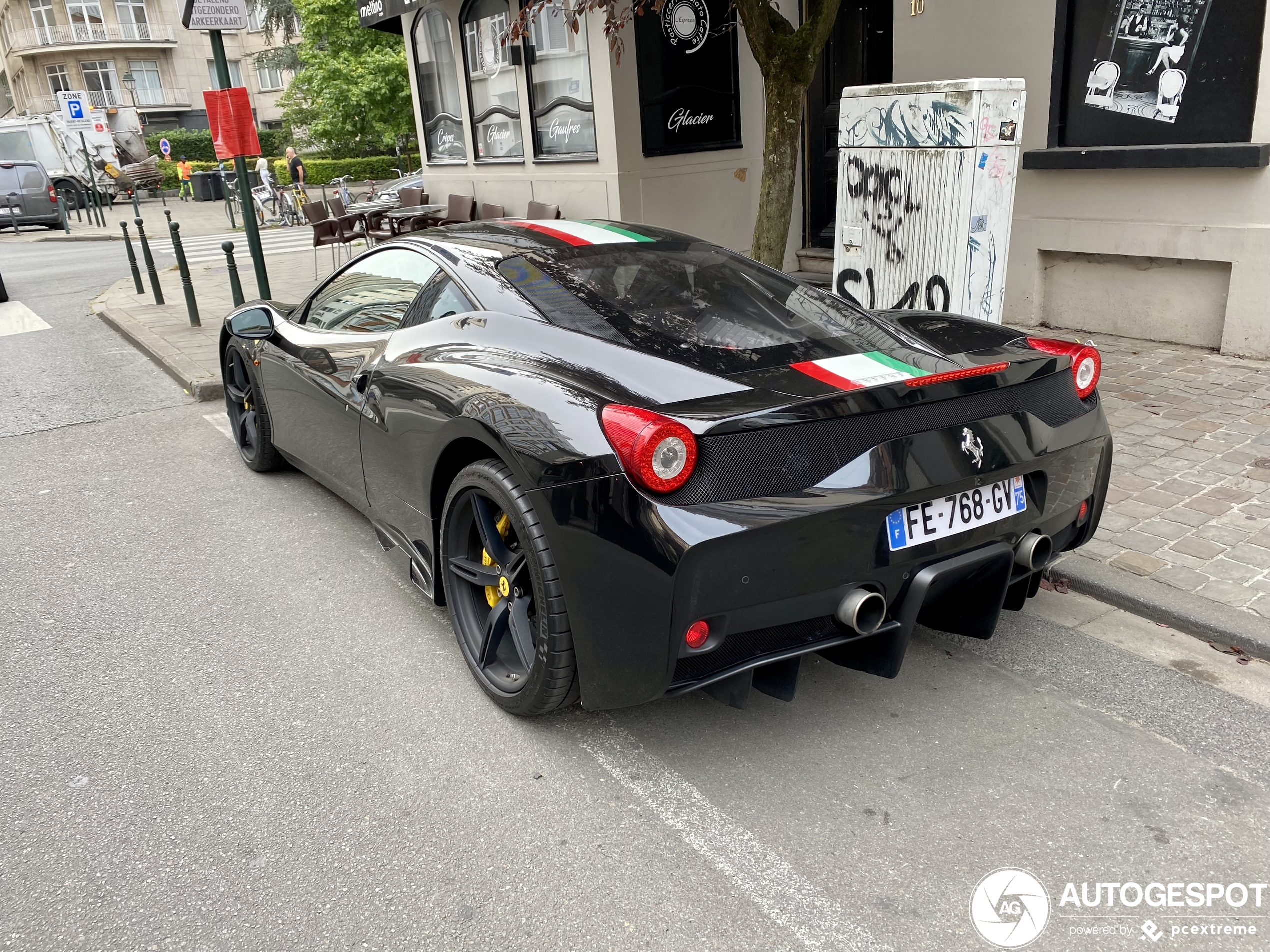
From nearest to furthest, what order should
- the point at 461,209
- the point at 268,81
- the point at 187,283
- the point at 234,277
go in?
the point at 234,277, the point at 187,283, the point at 461,209, the point at 268,81

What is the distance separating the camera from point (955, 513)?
2818 millimetres

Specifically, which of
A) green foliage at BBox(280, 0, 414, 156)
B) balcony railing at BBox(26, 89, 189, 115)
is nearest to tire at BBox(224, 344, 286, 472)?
green foliage at BBox(280, 0, 414, 156)

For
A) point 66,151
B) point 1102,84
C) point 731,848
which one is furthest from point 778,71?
point 66,151

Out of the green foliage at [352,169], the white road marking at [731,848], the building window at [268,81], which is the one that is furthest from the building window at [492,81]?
the building window at [268,81]

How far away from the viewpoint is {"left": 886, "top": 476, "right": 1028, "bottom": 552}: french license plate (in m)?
2.73

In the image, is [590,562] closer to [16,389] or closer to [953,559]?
[953,559]

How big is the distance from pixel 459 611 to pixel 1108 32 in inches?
248

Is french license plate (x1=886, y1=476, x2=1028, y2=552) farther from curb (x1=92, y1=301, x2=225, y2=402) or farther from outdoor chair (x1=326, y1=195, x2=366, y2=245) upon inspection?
outdoor chair (x1=326, y1=195, x2=366, y2=245)

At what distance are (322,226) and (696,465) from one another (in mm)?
11491

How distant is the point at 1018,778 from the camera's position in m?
2.78

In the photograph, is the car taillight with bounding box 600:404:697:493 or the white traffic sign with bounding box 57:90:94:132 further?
the white traffic sign with bounding box 57:90:94:132

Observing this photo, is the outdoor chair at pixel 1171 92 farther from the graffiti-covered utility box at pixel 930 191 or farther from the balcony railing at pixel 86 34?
the balcony railing at pixel 86 34

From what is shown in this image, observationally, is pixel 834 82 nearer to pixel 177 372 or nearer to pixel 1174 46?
pixel 1174 46

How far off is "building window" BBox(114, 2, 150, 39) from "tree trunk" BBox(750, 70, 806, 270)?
6045 centimetres
